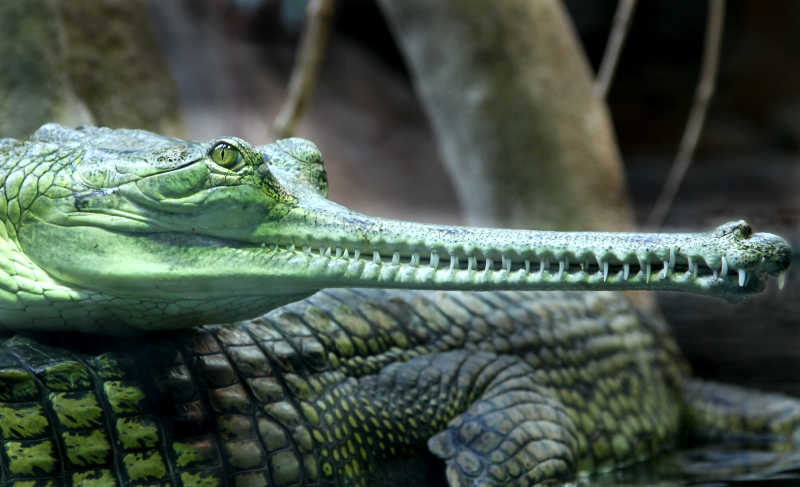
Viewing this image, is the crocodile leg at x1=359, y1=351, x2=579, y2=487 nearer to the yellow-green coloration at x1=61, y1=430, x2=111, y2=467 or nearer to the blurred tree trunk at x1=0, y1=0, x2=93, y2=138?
the yellow-green coloration at x1=61, y1=430, x2=111, y2=467

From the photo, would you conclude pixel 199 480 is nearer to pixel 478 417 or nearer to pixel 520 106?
pixel 478 417

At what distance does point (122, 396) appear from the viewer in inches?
71.9

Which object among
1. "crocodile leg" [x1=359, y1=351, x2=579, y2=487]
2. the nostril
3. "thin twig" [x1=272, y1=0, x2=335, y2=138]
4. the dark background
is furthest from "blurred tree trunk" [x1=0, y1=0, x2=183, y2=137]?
the dark background

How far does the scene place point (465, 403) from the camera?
2461 mm

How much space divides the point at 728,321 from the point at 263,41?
7471 millimetres

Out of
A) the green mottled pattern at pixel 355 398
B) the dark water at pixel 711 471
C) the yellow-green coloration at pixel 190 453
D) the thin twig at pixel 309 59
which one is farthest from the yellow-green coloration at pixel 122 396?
the thin twig at pixel 309 59

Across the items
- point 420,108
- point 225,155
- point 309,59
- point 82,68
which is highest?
point 420,108

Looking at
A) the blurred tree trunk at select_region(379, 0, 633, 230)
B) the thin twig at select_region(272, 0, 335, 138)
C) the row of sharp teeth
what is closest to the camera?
the row of sharp teeth

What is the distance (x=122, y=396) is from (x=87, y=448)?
13 centimetres

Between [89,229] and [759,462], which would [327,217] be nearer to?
[89,229]

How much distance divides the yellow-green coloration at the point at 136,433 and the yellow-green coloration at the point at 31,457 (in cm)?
14

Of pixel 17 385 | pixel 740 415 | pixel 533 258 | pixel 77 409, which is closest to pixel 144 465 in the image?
pixel 77 409

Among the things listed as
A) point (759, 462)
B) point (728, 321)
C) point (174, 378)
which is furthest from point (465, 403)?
point (728, 321)

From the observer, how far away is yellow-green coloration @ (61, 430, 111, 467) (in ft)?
5.67
